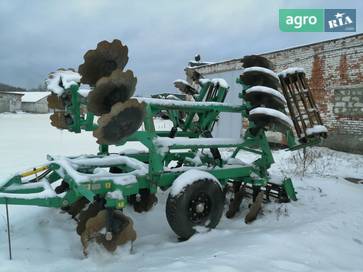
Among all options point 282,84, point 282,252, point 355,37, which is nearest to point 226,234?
point 282,252

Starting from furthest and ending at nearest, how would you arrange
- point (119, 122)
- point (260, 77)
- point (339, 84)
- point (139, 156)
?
1. point (339, 84)
2. point (139, 156)
3. point (260, 77)
4. point (119, 122)

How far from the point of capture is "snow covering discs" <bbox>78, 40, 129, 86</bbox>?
13.1ft

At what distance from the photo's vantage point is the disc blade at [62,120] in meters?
4.47

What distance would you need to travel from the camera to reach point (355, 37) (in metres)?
10.6

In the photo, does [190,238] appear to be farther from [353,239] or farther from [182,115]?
[182,115]

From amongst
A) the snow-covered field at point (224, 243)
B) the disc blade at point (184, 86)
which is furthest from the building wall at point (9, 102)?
the snow-covered field at point (224, 243)

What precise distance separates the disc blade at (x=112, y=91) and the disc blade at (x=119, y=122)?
130mm

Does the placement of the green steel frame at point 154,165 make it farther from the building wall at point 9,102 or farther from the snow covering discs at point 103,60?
the building wall at point 9,102

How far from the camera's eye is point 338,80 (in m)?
11.1

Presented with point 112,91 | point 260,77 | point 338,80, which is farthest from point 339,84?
point 112,91

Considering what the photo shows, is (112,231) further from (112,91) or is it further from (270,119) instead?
(270,119)

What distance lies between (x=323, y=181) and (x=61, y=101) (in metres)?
4.41

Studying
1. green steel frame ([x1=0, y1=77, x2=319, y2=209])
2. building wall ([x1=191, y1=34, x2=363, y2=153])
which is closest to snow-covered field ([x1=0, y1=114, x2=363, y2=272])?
green steel frame ([x1=0, y1=77, x2=319, y2=209])

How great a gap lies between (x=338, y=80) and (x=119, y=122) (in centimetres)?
929
